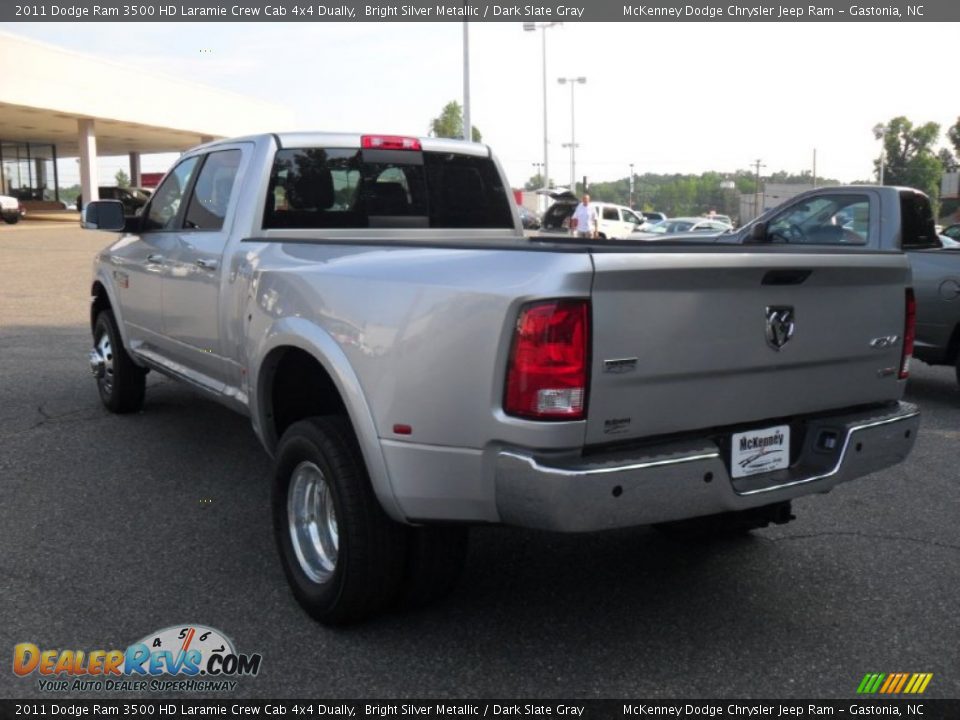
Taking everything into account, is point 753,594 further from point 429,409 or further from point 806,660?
point 429,409

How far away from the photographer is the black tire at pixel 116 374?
661cm

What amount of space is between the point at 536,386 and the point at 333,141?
108 inches

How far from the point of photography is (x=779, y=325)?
3.30 metres

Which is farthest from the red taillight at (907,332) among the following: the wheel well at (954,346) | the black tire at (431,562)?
the wheel well at (954,346)

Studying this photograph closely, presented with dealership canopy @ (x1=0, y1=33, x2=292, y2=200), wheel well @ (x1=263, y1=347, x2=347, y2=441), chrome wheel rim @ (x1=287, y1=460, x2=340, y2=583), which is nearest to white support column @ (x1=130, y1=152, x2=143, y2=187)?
dealership canopy @ (x1=0, y1=33, x2=292, y2=200)

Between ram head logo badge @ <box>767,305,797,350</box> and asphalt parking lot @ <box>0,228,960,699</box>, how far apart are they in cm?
112

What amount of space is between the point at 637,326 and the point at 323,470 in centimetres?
129

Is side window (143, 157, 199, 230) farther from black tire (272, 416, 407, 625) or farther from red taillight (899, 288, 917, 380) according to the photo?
red taillight (899, 288, 917, 380)

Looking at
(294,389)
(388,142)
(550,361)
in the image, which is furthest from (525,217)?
(550,361)

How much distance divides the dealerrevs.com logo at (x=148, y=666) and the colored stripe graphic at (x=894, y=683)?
2065 millimetres

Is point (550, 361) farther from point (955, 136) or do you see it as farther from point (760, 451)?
point (955, 136)

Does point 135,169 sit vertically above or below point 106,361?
above

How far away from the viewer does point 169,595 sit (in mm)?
3795

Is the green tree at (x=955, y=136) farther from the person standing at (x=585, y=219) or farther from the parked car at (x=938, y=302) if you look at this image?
the parked car at (x=938, y=302)
